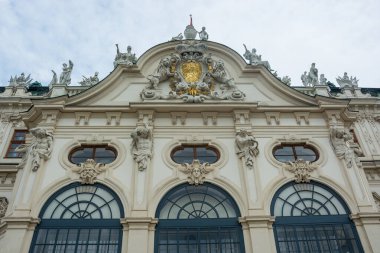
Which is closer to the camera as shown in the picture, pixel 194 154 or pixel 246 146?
pixel 246 146

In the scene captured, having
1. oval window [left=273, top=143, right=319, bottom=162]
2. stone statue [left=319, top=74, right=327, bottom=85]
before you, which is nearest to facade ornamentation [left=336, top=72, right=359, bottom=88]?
stone statue [left=319, top=74, right=327, bottom=85]

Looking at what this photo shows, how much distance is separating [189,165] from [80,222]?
17.8 feet

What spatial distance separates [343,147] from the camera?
57.1ft

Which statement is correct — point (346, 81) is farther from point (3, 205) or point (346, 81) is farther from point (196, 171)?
point (3, 205)

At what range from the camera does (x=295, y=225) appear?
1502 cm

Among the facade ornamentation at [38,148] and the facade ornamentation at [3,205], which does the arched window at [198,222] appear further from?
the facade ornamentation at [3,205]

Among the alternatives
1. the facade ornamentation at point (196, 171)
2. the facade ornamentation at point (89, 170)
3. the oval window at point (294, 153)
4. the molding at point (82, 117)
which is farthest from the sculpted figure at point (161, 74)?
the oval window at point (294, 153)

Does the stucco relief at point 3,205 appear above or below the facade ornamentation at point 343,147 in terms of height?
below

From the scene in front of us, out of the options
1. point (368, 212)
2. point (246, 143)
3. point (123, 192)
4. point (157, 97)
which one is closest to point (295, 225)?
point (368, 212)

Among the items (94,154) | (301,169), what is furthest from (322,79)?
(94,154)

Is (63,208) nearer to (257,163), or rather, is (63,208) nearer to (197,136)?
(197,136)

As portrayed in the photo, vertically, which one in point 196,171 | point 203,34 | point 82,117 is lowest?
point 196,171

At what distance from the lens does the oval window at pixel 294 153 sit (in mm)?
17450

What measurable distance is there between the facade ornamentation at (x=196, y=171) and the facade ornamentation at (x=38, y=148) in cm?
654
